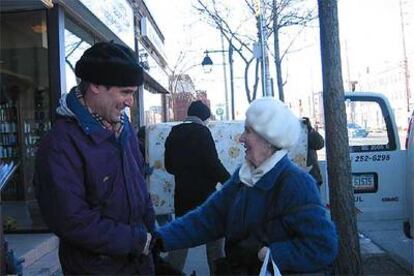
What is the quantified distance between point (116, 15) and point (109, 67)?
10209mm

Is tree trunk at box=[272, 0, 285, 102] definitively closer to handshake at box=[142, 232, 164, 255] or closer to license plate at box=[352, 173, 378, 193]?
license plate at box=[352, 173, 378, 193]

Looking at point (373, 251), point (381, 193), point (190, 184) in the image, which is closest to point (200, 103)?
point (190, 184)

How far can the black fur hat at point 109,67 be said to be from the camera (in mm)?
2686

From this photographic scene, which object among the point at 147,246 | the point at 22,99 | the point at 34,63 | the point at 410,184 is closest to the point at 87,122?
the point at 147,246

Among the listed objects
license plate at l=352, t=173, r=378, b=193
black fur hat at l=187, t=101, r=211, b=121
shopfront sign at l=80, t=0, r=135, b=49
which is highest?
shopfront sign at l=80, t=0, r=135, b=49

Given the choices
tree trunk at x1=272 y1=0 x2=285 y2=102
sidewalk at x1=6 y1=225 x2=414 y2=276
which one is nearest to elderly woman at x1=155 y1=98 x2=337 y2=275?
sidewalk at x1=6 y1=225 x2=414 y2=276

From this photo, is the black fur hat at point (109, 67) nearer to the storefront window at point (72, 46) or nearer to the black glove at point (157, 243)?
the black glove at point (157, 243)

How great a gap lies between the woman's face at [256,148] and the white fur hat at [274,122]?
0.03 meters

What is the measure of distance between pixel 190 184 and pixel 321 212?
363 cm

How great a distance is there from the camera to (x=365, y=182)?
8719 mm

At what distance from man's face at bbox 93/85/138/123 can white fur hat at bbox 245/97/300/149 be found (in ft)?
1.87

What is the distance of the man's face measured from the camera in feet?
8.90

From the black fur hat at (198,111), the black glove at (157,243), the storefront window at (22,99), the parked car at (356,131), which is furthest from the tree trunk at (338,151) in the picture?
the storefront window at (22,99)

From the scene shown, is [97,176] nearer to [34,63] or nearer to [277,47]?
[34,63]
